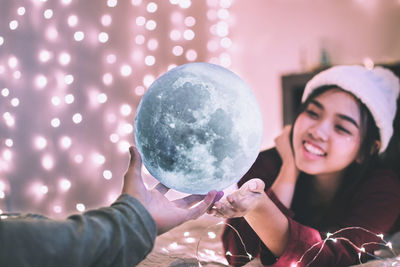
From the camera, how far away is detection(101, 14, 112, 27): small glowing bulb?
245 cm

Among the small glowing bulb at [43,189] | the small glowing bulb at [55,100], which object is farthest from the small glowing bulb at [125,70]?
the small glowing bulb at [43,189]

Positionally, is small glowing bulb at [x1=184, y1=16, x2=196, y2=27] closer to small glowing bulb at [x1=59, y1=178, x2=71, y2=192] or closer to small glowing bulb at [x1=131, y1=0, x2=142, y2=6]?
small glowing bulb at [x1=131, y1=0, x2=142, y2=6]

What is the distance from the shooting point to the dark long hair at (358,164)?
160 centimetres

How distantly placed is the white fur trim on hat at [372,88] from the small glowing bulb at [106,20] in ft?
5.02

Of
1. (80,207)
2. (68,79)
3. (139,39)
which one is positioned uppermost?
(139,39)

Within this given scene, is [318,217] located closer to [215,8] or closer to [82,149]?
[82,149]

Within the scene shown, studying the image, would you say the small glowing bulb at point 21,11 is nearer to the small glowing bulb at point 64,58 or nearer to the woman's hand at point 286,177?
the small glowing bulb at point 64,58

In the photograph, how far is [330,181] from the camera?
1.80m

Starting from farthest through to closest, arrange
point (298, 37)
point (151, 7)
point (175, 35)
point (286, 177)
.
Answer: point (298, 37)
point (175, 35)
point (151, 7)
point (286, 177)

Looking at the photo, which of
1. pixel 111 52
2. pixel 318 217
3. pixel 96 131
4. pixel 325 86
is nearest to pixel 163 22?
pixel 111 52

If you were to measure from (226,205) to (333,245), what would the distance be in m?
0.56

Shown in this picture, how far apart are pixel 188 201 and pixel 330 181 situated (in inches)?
40.7

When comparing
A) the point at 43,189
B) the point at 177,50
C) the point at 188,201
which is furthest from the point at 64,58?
the point at 188,201

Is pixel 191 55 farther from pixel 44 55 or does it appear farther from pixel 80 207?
pixel 80 207
